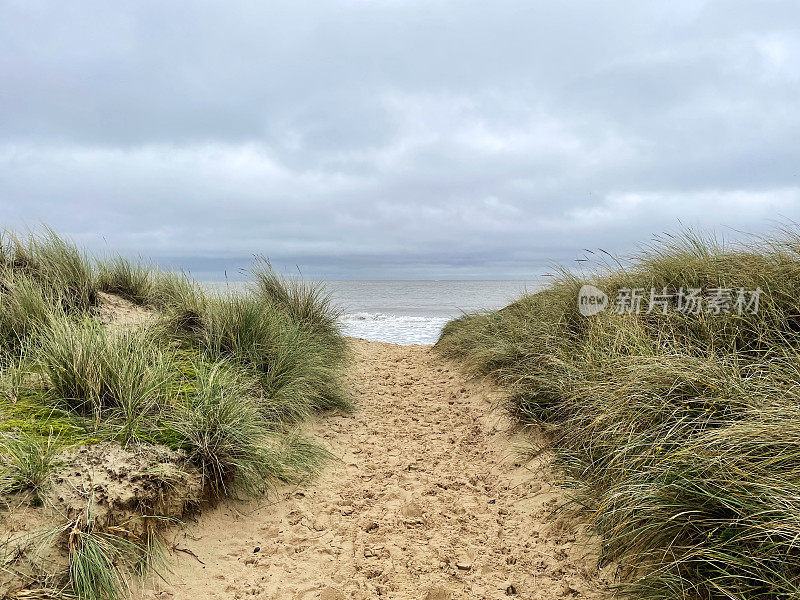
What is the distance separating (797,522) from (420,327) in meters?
15.8

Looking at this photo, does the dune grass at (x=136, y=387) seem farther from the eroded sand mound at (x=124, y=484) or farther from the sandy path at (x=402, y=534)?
the sandy path at (x=402, y=534)

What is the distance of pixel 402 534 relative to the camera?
356 centimetres

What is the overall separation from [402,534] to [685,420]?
209 cm

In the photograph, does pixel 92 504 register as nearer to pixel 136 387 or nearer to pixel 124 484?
pixel 124 484

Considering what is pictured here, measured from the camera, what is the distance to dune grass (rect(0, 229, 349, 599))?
279cm

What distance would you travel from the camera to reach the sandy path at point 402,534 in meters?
2.95

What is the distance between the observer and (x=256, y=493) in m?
3.82

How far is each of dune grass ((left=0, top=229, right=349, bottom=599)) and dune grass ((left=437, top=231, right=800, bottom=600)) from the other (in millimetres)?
2399

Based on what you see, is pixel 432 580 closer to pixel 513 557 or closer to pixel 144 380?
pixel 513 557

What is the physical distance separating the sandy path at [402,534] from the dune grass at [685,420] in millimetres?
383

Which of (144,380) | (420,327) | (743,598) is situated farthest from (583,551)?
(420,327)

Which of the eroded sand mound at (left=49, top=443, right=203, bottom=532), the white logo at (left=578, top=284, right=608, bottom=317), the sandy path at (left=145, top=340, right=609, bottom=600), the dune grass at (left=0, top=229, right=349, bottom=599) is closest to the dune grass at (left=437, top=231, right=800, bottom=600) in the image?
the white logo at (left=578, top=284, right=608, bottom=317)

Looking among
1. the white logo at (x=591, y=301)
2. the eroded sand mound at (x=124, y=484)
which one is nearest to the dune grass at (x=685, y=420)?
the white logo at (x=591, y=301)

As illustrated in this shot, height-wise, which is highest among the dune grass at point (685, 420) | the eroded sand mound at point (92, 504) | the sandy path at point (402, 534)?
the dune grass at point (685, 420)
